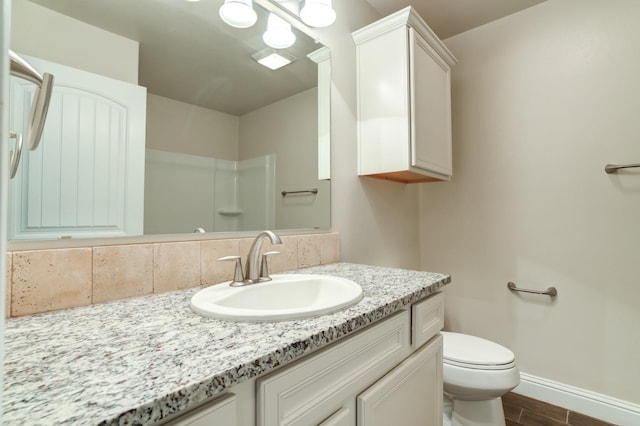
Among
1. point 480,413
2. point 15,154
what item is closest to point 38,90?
point 15,154

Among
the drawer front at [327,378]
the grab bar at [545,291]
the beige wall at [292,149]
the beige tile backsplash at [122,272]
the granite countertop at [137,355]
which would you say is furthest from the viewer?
the grab bar at [545,291]

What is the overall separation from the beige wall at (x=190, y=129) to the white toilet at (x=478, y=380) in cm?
125

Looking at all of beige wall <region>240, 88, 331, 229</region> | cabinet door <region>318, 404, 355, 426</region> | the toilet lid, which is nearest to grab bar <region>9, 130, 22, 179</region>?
beige wall <region>240, 88, 331, 229</region>

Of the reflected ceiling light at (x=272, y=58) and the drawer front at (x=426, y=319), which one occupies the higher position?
the reflected ceiling light at (x=272, y=58)

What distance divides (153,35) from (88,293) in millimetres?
743

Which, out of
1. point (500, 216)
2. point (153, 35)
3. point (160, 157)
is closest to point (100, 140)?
point (160, 157)

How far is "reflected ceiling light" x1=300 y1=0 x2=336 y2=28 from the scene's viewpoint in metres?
1.25

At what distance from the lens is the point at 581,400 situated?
153 cm

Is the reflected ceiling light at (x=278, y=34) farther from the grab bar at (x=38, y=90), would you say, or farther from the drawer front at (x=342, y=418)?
the drawer front at (x=342, y=418)

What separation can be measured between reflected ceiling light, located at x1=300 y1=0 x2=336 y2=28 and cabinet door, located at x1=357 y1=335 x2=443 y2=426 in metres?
1.34

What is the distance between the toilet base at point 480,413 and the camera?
4.16ft

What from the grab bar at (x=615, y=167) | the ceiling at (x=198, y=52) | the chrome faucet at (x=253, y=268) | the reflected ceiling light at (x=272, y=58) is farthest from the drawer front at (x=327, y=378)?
the grab bar at (x=615, y=167)

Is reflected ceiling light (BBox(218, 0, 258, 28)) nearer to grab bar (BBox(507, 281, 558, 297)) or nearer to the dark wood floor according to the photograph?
grab bar (BBox(507, 281, 558, 297))

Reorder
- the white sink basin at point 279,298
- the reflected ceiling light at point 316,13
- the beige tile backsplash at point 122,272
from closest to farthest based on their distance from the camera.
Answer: the white sink basin at point 279,298
the beige tile backsplash at point 122,272
the reflected ceiling light at point 316,13
